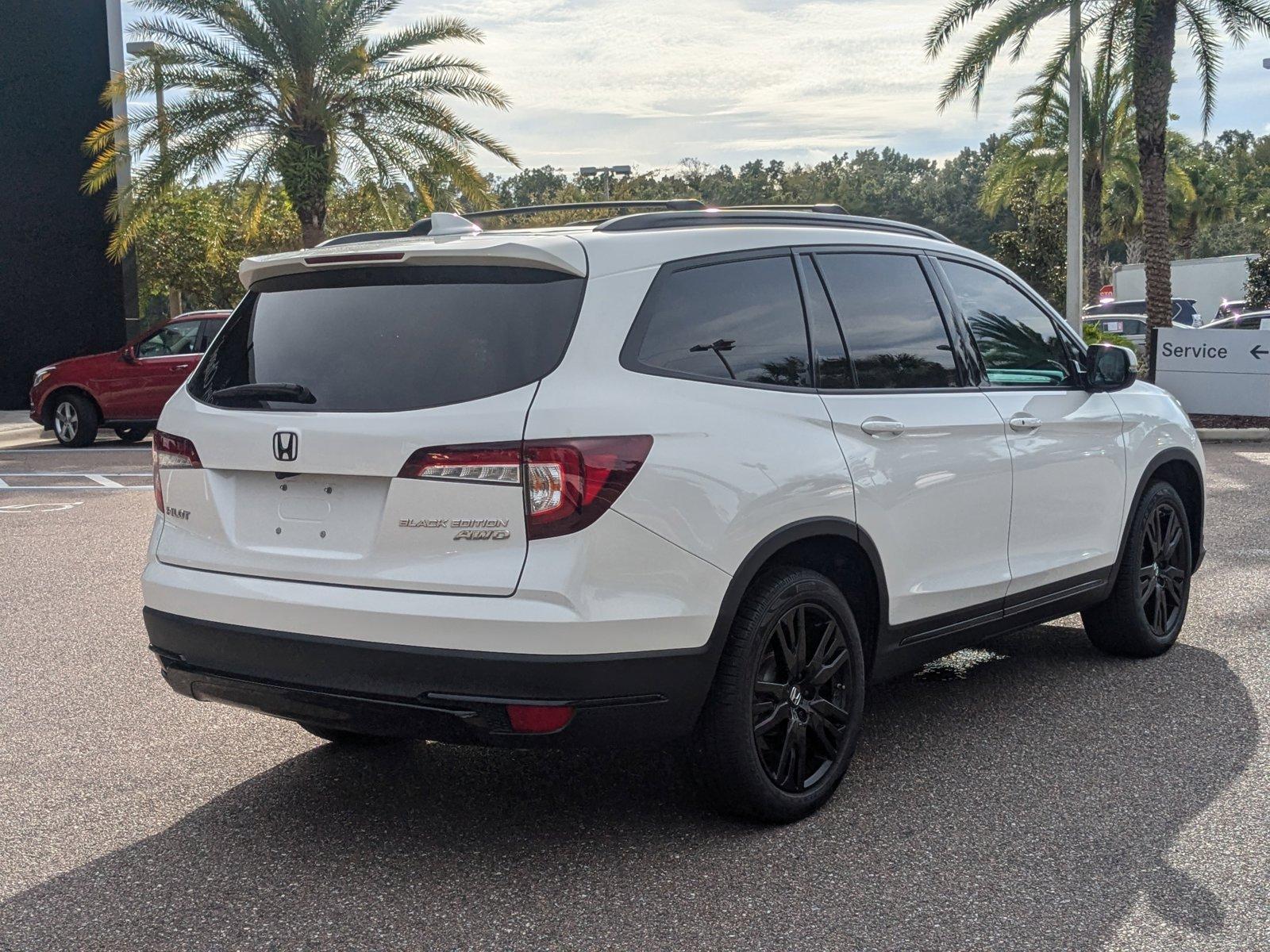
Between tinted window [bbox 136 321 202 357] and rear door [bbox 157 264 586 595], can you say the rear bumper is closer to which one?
rear door [bbox 157 264 586 595]

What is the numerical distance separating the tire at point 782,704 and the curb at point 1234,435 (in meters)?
14.7

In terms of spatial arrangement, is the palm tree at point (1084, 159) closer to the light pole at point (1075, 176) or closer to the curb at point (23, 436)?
the light pole at point (1075, 176)

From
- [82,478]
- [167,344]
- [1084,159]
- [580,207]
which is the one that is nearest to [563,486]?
[580,207]

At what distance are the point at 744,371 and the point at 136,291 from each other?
981 inches

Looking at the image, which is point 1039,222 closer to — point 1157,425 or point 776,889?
point 1157,425

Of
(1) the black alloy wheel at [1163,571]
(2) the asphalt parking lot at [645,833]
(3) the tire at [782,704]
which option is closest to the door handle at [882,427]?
(3) the tire at [782,704]

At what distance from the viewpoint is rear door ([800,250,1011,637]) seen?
4457mm

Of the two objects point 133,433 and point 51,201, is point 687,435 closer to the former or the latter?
point 133,433

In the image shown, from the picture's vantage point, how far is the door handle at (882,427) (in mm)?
4438

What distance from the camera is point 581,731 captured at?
12.0 ft


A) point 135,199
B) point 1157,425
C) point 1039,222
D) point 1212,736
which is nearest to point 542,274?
point 1212,736

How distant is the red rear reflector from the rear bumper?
0.02 metres

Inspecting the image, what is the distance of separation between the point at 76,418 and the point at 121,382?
91cm

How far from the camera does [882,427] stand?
4.49 metres
